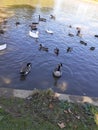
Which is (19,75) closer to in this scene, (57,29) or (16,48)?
(16,48)

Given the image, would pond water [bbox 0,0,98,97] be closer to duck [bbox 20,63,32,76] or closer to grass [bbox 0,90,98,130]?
duck [bbox 20,63,32,76]

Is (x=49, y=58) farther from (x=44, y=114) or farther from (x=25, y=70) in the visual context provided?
(x=44, y=114)

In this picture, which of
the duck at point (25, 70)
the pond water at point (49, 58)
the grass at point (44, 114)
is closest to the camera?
the grass at point (44, 114)

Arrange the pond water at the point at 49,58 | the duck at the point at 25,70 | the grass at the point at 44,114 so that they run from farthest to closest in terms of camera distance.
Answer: the duck at the point at 25,70 → the pond water at the point at 49,58 → the grass at the point at 44,114

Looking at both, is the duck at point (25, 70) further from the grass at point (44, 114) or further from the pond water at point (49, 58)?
the grass at point (44, 114)

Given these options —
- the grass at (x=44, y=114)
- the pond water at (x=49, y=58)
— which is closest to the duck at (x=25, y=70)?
the pond water at (x=49, y=58)

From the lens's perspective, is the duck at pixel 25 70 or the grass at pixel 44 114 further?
the duck at pixel 25 70

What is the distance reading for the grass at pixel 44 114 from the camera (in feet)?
38.0

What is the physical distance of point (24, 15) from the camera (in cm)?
3878

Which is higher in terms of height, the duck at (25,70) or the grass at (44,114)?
the grass at (44,114)

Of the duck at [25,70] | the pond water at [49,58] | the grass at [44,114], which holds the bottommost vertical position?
the pond water at [49,58]

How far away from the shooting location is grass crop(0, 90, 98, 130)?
11.6 meters

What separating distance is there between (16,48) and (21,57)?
222 centimetres

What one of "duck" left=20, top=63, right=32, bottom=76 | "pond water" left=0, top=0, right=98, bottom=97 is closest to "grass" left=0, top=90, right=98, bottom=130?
"pond water" left=0, top=0, right=98, bottom=97
